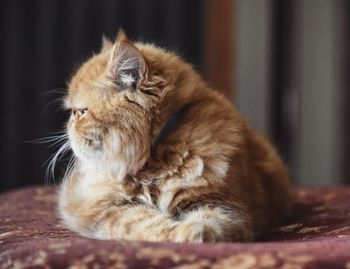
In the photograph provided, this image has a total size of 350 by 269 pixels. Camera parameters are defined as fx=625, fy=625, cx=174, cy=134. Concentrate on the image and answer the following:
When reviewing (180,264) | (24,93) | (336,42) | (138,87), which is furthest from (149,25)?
(180,264)

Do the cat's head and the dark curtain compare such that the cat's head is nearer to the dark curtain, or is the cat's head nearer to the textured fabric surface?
the textured fabric surface

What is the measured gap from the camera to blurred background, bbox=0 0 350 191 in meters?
3.49

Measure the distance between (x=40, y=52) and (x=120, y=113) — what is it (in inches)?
83.1

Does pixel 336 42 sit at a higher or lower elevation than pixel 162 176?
higher

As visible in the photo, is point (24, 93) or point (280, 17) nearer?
point (24, 93)

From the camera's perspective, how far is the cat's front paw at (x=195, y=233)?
1.33 meters

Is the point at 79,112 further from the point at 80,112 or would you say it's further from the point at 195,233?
the point at 195,233

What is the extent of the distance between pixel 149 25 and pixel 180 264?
8.44 ft

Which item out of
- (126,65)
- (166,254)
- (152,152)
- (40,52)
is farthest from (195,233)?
(40,52)

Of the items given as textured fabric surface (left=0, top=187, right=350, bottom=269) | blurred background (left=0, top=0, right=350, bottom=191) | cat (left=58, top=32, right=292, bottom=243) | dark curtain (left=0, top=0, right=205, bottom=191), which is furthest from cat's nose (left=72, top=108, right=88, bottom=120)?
dark curtain (left=0, top=0, right=205, bottom=191)

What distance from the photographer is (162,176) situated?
1.55 metres

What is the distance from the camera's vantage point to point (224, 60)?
3.73 meters

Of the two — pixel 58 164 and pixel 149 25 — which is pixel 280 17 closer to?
pixel 149 25

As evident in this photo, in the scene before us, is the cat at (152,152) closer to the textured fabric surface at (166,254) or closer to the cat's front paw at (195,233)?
the cat's front paw at (195,233)
